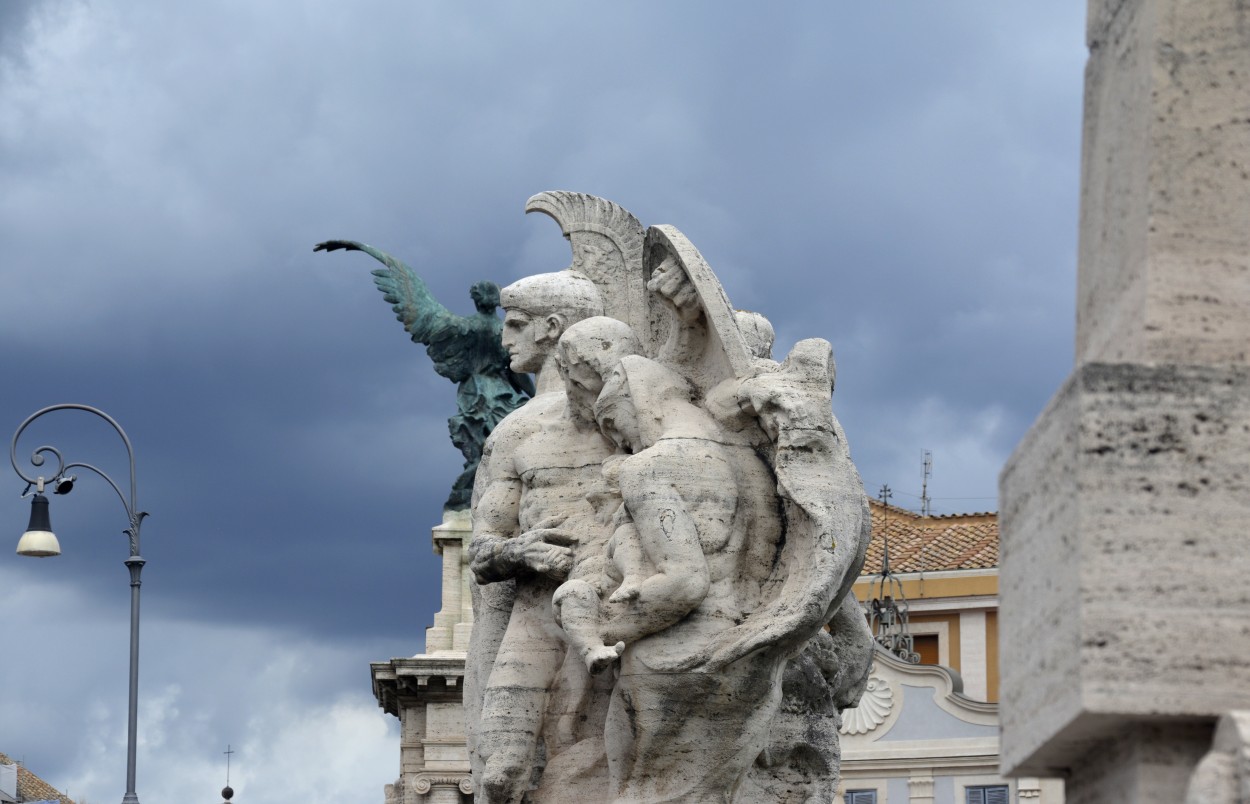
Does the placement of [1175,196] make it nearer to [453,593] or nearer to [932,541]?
[453,593]

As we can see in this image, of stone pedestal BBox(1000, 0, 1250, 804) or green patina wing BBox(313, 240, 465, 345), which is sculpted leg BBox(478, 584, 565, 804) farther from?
green patina wing BBox(313, 240, 465, 345)

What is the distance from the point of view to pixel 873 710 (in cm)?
4266

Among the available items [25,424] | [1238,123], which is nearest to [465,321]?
[25,424]

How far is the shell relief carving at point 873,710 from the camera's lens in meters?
42.5

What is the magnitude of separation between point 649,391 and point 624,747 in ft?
4.52

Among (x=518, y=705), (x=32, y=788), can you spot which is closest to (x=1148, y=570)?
(x=518, y=705)

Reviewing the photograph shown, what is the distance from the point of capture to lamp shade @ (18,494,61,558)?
24.1 metres

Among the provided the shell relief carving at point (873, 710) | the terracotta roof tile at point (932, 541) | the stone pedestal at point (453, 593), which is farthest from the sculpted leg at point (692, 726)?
the terracotta roof tile at point (932, 541)

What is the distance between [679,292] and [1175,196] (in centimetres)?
590

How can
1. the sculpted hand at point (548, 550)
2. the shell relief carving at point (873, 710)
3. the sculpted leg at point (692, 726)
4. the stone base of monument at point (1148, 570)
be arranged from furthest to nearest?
the shell relief carving at point (873, 710) → the sculpted hand at point (548, 550) → the sculpted leg at point (692, 726) → the stone base of monument at point (1148, 570)

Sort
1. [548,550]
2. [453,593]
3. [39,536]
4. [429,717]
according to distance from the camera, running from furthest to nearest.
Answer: [453,593]
[429,717]
[39,536]
[548,550]

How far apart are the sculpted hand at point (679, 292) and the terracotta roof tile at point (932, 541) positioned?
38821 millimetres

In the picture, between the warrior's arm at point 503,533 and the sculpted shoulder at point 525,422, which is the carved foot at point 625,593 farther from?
the sculpted shoulder at point 525,422

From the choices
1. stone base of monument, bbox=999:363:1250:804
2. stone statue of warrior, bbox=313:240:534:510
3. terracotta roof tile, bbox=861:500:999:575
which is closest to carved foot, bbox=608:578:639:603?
stone base of monument, bbox=999:363:1250:804
